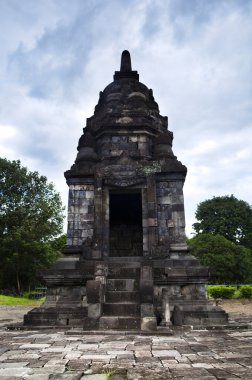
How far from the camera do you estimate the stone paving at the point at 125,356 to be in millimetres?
3982

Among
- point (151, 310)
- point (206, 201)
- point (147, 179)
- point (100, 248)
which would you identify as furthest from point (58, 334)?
point (206, 201)

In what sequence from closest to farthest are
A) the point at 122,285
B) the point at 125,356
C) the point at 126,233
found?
1. the point at 125,356
2. the point at 122,285
3. the point at 126,233

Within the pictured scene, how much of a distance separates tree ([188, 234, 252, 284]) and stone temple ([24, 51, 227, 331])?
1005 inches

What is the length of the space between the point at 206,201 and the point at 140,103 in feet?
123

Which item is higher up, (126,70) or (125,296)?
(126,70)

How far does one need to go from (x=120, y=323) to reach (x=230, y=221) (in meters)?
39.8

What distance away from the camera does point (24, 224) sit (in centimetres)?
3005

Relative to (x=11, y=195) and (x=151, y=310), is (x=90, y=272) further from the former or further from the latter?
(x=11, y=195)

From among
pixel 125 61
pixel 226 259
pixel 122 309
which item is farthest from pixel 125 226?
pixel 226 259

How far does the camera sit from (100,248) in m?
10.4

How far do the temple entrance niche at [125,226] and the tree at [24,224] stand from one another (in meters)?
17.2

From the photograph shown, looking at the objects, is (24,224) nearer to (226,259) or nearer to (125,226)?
(125,226)

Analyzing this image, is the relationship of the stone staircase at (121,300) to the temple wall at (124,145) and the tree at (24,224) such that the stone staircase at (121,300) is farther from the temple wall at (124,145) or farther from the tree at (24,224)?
the tree at (24,224)

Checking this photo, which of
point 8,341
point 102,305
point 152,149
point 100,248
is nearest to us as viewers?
point 8,341
